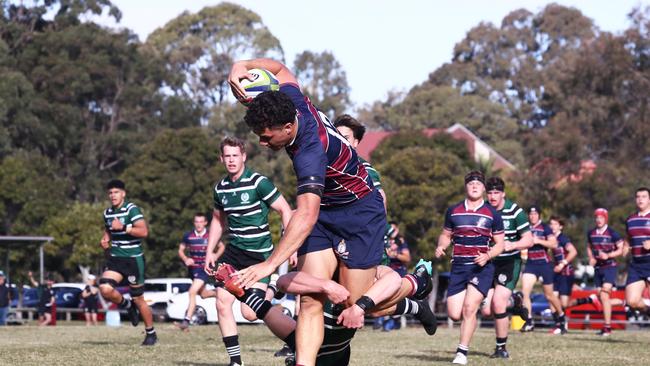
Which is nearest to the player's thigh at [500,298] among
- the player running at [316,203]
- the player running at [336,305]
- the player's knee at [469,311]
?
the player's knee at [469,311]

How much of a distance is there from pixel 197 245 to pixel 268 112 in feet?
53.6

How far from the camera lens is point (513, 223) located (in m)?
15.8

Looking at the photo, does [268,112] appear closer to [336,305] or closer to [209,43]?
[336,305]

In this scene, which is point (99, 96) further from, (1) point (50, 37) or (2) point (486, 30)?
(2) point (486, 30)

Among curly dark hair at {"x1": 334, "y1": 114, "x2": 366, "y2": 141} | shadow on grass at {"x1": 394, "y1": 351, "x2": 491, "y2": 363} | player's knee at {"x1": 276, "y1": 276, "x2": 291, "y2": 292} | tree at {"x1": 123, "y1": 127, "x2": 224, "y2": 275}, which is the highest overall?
tree at {"x1": 123, "y1": 127, "x2": 224, "y2": 275}

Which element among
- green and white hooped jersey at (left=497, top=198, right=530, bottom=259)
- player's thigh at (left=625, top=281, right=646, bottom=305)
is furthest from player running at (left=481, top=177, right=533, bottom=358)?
player's thigh at (left=625, top=281, right=646, bottom=305)

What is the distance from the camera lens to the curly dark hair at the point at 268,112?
7559 millimetres

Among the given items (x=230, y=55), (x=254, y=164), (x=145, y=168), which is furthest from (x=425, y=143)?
(x=230, y=55)

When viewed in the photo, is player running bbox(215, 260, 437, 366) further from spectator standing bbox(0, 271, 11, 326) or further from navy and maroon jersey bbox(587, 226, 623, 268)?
spectator standing bbox(0, 271, 11, 326)

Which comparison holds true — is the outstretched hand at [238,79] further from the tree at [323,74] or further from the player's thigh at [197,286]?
the tree at [323,74]

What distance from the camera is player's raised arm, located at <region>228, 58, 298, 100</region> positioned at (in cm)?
803

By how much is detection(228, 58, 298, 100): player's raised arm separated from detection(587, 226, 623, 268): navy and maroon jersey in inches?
574

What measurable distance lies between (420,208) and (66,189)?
17.7 m

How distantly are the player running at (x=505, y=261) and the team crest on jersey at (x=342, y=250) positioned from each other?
20.5 ft
